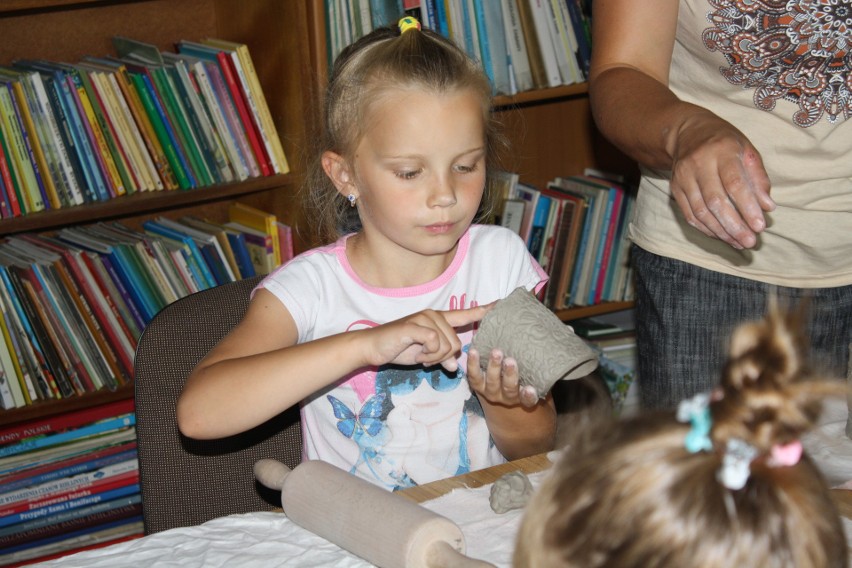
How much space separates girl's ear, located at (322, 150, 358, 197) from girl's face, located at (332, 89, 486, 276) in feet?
0.23

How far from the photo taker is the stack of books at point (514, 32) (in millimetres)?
2373

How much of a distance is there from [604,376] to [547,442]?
4.29 feet

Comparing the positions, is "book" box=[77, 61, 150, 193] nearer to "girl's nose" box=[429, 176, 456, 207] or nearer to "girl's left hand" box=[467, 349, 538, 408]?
"girl's nose" box=[429, 176, 456, 207]

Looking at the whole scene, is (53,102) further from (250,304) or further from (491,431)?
(491,431)

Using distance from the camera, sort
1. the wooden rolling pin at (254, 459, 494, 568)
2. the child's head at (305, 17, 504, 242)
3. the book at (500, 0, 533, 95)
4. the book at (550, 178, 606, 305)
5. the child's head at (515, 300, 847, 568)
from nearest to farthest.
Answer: the child's head at (515, 300, 847, 568) < the wooden rolling pin at (254, 459, 494, 568) < the child's head at (305, 17, 504, 242) < the book at (500, 0, 533, 95) < the book at (550, 178, 606, 305)

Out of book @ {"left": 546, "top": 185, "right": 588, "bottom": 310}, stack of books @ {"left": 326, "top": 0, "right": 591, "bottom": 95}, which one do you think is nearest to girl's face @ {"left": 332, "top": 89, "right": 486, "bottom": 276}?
stack of books @ {"left": 326, "top": 0, "right": 591, "bottom": 95}

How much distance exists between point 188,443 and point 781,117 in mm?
965

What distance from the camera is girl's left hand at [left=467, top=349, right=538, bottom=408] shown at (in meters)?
1.18

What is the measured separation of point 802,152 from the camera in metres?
1.45

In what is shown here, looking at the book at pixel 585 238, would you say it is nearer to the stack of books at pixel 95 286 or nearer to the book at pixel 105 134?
the stack of books at pixel 95 286

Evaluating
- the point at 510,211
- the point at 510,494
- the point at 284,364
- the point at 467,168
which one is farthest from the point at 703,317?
the point at 510,211

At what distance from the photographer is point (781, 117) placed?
4.69 feet

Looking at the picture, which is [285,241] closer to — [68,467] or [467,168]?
[68,467]

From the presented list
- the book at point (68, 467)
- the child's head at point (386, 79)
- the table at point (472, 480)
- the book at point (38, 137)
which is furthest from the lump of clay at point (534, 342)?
the book at point (68, 467)
